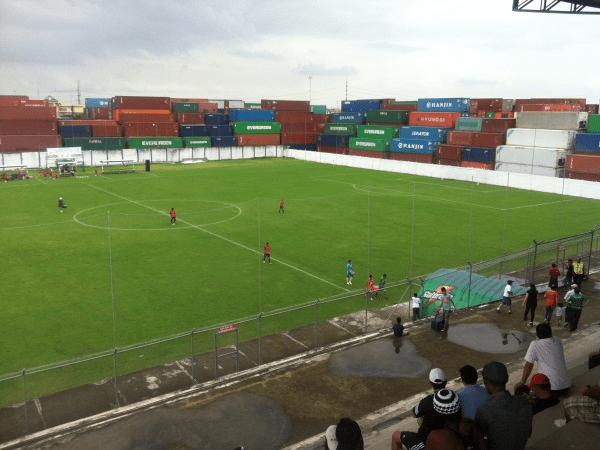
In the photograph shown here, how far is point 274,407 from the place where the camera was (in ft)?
42.2

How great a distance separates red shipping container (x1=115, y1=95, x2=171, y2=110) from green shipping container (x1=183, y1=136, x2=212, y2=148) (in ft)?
42.1

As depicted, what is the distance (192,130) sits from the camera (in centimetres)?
8925

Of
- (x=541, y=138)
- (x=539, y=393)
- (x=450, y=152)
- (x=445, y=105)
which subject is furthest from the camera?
(x=445, y=105)

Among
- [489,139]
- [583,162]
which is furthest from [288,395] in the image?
[489,139]

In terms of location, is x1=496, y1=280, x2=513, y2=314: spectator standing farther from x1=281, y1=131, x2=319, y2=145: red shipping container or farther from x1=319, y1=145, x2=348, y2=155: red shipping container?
x1=281, y1=131, x2=319, y2=145: red shipping container

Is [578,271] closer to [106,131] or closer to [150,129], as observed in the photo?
[106,131]

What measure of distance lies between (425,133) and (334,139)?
813 inches

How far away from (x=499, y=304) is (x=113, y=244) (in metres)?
22.7

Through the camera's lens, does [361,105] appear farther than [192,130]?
Yes

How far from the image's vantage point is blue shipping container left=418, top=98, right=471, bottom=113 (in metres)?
77.2

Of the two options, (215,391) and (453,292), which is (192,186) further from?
(215,391)

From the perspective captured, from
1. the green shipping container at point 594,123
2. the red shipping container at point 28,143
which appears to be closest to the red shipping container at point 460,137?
the green shipping container at point 594,123

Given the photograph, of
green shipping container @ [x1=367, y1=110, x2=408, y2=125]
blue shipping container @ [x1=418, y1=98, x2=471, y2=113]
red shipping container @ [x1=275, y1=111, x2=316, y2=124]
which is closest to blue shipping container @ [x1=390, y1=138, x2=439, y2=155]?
green shipping container @ [x1=367, y1=110, x2=408, y2=125]

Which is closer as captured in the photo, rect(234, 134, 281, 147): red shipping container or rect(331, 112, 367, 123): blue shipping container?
rect(234, 134, 281, 147): red shipping container
